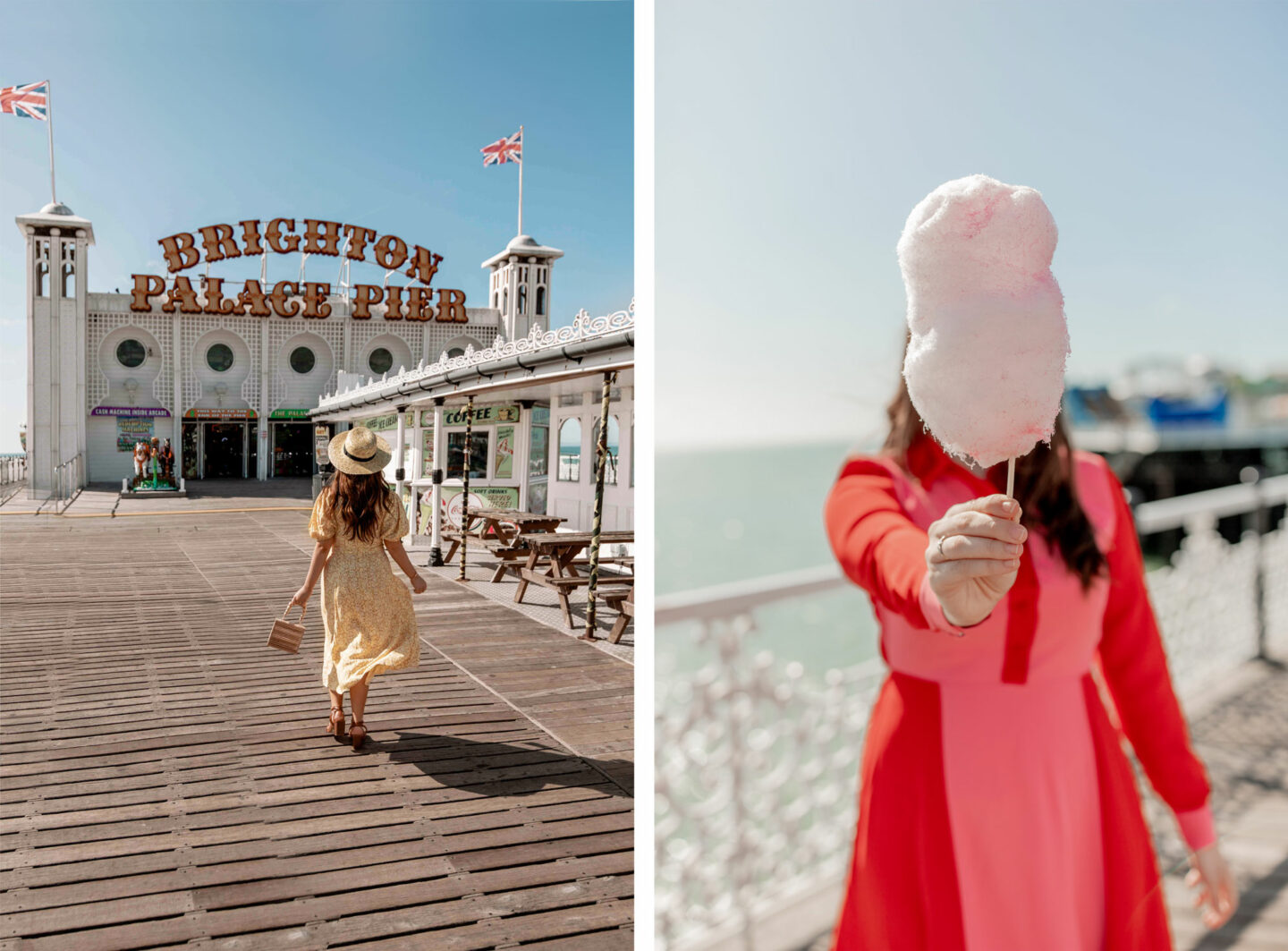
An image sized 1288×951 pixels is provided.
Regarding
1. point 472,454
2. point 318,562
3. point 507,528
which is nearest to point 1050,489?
point 318,562

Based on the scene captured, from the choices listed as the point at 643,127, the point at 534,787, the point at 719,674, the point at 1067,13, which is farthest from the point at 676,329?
the point at 534,787

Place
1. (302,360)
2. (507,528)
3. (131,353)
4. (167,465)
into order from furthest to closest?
(302,360), (131,353), (167,465), (507,528)

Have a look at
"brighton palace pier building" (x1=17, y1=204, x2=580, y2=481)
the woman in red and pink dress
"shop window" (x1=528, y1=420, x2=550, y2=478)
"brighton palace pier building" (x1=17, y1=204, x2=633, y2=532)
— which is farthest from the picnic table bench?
"brighton palace pier building" (x1=17, y1=204, x2=580, y2=481)

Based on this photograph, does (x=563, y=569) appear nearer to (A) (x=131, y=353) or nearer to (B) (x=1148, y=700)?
(B) (x=1148, y=700)

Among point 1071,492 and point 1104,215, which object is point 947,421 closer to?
point 1071,492

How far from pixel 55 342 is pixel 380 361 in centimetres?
821

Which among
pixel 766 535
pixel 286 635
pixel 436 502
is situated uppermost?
pixel 766 535

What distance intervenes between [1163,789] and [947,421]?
1.65ft

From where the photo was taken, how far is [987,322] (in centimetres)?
75

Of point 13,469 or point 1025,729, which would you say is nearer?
point 1025,729

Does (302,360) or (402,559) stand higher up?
(302,360)

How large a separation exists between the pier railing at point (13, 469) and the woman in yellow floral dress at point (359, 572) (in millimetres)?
22438

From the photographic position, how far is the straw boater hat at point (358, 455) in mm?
3592

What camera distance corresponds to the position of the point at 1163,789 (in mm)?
940
